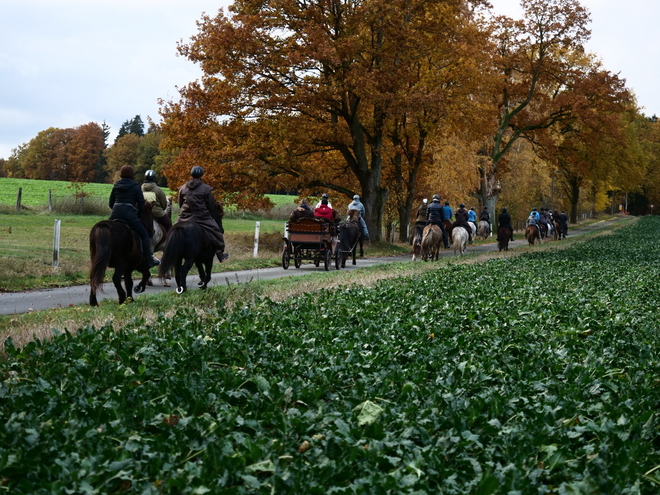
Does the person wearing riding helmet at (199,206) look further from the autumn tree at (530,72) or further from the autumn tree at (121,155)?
the autumn tree at (121,155)

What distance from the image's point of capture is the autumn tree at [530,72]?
1816 inches

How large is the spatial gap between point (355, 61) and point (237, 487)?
28745 millimetres

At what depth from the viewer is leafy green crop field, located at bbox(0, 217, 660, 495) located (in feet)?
13.1

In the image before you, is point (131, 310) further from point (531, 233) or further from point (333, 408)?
point (531, 233)

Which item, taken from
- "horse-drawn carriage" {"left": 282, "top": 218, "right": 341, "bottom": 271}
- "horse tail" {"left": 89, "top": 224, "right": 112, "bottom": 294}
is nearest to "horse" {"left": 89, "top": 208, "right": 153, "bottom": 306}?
"horse tail" {"left": 89, "top": 224, "right": 112, "bottom": 294}

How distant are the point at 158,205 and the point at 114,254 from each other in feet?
12.7

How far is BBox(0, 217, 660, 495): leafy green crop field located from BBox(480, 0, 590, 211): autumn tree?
38697 mm

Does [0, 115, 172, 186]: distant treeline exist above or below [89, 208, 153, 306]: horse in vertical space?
above

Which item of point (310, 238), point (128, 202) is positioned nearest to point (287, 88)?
point (310, 238)

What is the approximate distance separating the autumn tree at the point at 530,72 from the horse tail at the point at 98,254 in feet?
119

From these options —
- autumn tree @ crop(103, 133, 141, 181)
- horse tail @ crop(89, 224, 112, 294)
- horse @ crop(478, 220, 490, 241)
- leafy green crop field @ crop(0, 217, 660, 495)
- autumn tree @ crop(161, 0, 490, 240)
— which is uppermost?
autumn tree @ crop(103, 133, 141, 181)

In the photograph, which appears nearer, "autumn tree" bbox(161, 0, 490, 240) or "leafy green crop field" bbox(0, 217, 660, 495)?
"leafy green crop field" bbox(0, 217, 660, 495)

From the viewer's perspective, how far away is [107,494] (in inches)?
148

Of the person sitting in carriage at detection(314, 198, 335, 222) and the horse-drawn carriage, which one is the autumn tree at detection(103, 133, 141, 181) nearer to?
the person sitting in carriage at detection(314, 198, 335, 222)
